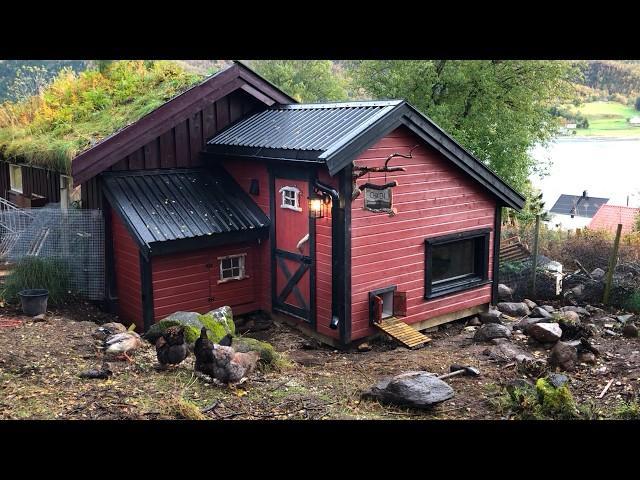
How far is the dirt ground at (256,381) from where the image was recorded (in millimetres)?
6359

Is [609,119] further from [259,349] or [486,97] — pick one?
[259,349]

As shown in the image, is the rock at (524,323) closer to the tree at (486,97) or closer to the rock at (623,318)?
the rock at (623,318)

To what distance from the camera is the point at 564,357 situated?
378 inches

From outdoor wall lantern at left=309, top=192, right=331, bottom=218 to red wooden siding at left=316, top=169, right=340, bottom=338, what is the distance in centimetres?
10

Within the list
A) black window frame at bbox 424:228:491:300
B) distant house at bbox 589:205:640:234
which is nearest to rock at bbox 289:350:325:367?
black window frame at bbox 424:228:491:300

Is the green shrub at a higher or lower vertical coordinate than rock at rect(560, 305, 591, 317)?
higher

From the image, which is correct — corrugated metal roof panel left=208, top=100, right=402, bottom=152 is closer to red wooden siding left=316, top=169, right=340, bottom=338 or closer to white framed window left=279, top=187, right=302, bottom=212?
red wooden siding left=316, top=169, right=340, bottom=338

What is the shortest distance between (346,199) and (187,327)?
343 centimetres

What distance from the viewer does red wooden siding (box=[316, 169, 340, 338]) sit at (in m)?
10.8

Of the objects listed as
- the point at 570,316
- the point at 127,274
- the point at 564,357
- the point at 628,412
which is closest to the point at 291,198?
the point at 127,274

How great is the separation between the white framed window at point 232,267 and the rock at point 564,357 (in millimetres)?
6099

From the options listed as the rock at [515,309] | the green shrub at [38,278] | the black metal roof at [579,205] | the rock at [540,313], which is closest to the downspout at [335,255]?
the rock at [515,309]

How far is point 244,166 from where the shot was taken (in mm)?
12625
